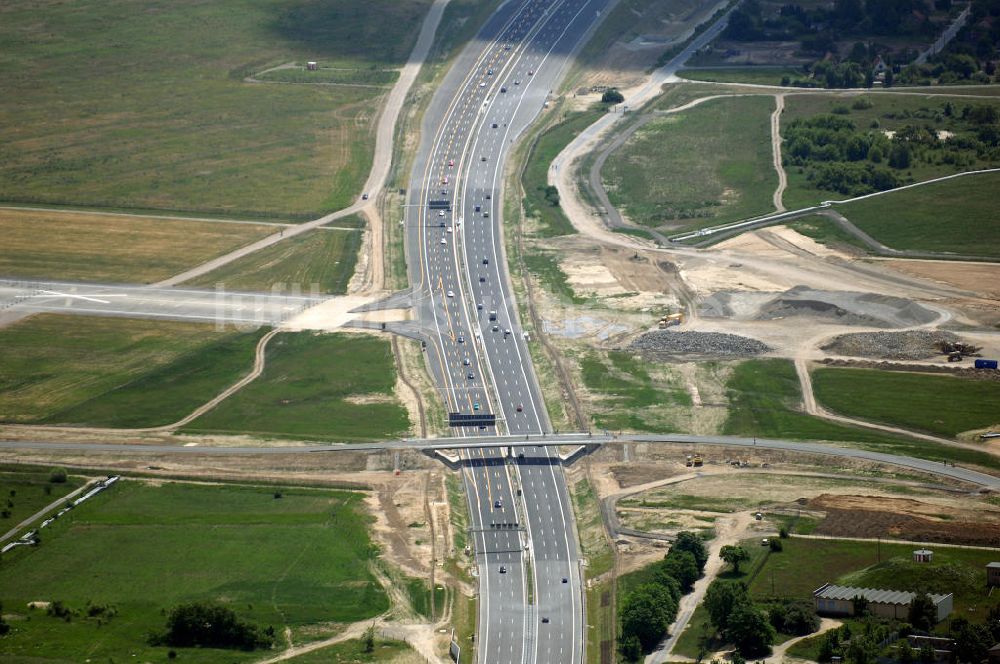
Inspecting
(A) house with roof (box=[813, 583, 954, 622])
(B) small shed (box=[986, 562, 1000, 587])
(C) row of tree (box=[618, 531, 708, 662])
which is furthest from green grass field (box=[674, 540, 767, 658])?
(B) small shed (box=[986, 562, 1000, 587])

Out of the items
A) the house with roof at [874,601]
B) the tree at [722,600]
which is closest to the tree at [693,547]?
the tree at [722,600]

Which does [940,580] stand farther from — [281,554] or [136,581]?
[136,581]

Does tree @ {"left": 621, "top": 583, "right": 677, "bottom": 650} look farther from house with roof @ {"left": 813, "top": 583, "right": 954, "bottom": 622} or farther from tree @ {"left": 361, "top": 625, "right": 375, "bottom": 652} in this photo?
tree @ {"left": 361, "top": 625, "right": 375, "bottom": 652}

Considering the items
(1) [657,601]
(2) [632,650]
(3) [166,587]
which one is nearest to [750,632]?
(1) [657,601]

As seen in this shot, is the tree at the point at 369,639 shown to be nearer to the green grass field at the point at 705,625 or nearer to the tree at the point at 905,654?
the green grass field at the point at 705,625

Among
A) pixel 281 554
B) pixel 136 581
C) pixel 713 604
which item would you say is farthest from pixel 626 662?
pixel 136 581
